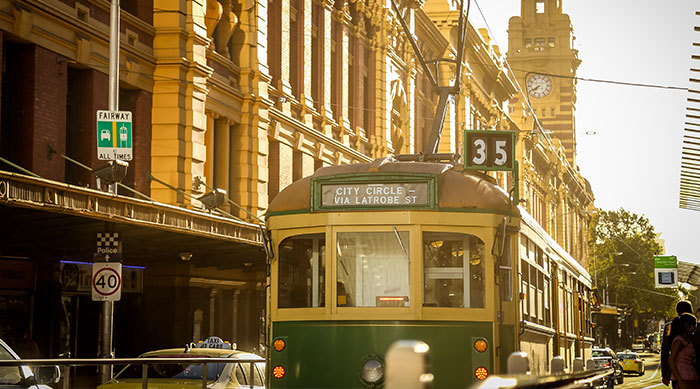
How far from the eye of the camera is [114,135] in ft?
63.1

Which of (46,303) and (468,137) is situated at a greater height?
(468,137)

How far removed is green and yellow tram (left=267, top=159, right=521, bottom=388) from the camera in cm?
1216

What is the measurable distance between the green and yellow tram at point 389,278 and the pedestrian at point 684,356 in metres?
1.80

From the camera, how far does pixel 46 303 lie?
21.8 m

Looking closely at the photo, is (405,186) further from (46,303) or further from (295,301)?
(46,303)

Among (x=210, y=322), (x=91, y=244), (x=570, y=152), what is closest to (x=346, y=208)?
(x=91, y=244)

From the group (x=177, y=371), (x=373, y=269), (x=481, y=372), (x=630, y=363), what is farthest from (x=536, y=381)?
(x=630, y=363)

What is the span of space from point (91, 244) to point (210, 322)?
777 centimetres

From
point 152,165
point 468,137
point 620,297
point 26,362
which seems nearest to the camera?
point 26,362

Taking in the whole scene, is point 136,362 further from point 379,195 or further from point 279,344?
point 379,195

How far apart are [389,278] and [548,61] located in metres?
126

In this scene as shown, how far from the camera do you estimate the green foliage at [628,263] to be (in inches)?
3812

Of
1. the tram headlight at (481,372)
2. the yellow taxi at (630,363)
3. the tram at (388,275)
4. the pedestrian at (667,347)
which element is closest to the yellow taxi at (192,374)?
the tram at (388,275)

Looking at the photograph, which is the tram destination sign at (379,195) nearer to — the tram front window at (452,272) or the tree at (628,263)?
the tram front window at (452,272)
